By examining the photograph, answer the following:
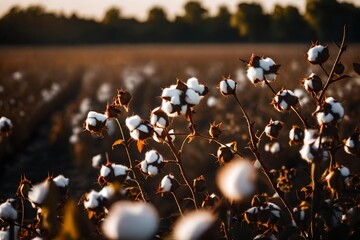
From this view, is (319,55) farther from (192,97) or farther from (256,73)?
(192,97)

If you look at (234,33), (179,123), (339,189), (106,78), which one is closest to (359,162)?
(339,189)

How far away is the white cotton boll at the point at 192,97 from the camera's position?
5.27 ft

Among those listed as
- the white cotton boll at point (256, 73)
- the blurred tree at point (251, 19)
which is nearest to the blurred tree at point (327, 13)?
the white cotton boll at point (256, 73)

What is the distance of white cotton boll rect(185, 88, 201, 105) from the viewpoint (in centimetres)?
161

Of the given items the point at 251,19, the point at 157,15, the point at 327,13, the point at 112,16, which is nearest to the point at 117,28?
the point at 157,15

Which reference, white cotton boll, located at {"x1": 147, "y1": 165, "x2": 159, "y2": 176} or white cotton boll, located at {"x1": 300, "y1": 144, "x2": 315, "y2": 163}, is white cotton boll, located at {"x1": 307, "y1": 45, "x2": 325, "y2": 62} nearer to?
white cotton boll, located at {"x1": 300, "y1": 144, "x2": 315, "y2": 163}

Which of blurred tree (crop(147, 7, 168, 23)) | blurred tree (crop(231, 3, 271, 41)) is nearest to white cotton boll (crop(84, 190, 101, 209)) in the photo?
blurred tree (crop(231, 3, 271, 41))

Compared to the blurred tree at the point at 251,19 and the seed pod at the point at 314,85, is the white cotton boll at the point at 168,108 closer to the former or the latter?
the seed pod at the point at 314,85

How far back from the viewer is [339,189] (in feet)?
4.90

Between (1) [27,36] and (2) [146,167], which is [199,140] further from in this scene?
(1) [27,36]

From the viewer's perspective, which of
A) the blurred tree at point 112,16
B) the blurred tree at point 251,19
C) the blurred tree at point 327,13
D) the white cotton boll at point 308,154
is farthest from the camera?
the blurred tree at point 112,16

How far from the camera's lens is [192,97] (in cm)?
161

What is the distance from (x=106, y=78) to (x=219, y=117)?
10771mm

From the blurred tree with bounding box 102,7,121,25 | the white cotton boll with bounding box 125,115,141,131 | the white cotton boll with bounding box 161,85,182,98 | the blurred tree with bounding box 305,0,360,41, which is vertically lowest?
the blurred tree with bounding box 102,7,121,25
